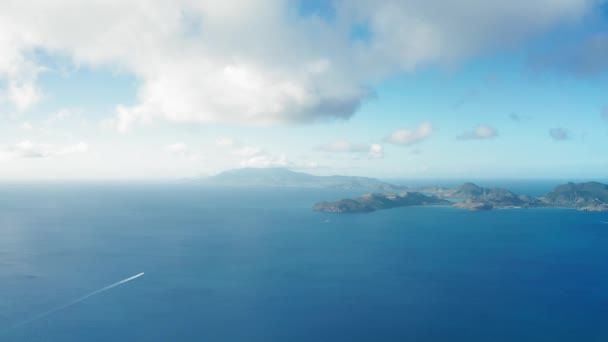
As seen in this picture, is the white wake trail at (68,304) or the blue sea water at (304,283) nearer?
the blue sea water at (304,283)

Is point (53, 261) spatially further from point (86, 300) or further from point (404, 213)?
point (404, 213)

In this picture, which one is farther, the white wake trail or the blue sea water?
the white wake trail

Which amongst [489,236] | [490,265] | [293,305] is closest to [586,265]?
[490,265]

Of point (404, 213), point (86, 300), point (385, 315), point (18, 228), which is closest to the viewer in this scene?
point (385, 315)

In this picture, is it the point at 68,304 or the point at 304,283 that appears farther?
the point at 304,283

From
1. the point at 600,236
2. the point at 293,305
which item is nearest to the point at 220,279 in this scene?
the point at 293,305

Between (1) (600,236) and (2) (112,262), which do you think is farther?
(1) (600,236)

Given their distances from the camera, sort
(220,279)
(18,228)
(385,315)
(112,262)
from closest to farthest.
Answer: (385,315) < (220,279) < (112,262) < (18,228)
